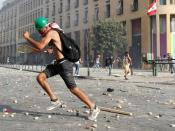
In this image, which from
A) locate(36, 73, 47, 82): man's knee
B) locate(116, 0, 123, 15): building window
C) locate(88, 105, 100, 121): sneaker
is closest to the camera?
locate(88, 105, 100, 121): sneaker

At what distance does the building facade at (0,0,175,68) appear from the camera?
4491cm

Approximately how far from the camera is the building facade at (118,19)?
147ft

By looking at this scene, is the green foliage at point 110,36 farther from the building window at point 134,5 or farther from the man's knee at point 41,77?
the man's knee at point 41,77

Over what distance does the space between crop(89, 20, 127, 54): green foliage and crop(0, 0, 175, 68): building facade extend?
113cm

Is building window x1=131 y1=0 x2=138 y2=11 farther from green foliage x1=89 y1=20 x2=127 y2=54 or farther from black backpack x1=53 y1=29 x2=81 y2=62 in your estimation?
black backpack x1=53 y1=29 x2=81 y2=62

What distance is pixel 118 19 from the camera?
5275 cm

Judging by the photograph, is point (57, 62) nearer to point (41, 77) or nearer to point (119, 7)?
point (41, 77)

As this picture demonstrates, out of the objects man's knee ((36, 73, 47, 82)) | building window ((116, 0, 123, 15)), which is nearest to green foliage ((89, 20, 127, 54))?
building window ((116, 0, 123, 15))

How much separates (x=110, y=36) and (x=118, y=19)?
4.54m

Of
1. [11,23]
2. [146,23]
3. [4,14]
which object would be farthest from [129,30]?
[4,14]

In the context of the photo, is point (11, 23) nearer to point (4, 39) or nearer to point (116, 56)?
point (4, 39)

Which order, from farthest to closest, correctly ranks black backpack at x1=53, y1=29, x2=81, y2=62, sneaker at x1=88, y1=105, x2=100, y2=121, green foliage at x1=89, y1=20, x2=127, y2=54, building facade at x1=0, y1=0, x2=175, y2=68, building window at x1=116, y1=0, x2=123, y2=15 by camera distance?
1. building window at x1=116, y1=0, x2=123, y2=15
2. green foliage at x1=89, y1=20, x2=127, y2=54
3. building facade at x1=0, y1=0, x2=175, y2=68
4. black backpack at x1=53, y1=29, x2=81, y2=62
5. sneaker at x1=88, y1=105, x2=100, y2=121

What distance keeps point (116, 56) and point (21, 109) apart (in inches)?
1745

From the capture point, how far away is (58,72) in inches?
285
